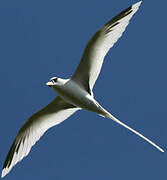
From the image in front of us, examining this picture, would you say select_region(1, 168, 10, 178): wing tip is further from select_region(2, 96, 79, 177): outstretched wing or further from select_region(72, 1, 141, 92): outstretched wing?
select_region(72, 1, 141, 92): outstretched wing

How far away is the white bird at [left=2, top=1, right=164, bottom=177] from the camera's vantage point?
14.0 meters

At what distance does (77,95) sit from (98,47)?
4.69ft

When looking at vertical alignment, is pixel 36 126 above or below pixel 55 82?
below

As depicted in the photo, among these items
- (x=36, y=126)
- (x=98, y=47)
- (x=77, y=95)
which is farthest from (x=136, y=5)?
(x=36, y=126)

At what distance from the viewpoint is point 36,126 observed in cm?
1625

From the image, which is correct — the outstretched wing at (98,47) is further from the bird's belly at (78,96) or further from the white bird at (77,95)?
the bird's belly at (78,96)

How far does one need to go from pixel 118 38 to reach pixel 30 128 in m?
4.15

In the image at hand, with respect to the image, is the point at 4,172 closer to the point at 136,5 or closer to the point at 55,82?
the point at 55,82

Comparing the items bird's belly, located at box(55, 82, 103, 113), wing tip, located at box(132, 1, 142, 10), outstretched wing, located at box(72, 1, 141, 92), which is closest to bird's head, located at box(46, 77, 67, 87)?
bird's belly, located at box(55, 82, 103, 113)

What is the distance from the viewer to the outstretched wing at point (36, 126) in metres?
16.0

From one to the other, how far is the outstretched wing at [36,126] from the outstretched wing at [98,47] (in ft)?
4.56

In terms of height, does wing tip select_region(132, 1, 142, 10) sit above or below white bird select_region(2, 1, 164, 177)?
above

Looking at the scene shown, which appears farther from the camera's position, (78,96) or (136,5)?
(78,96)

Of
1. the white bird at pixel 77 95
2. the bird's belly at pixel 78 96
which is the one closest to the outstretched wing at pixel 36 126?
the white bird at pixel 77 95
